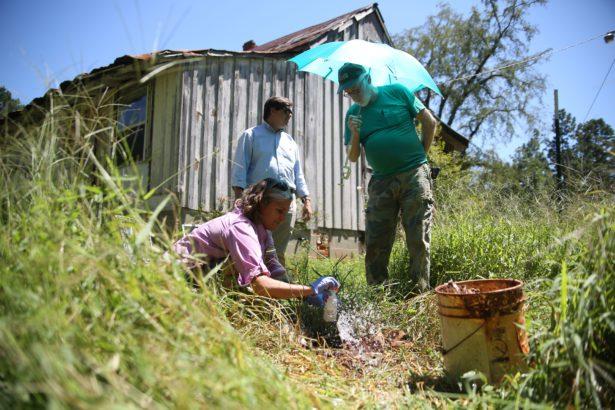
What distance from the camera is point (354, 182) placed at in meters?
8.40

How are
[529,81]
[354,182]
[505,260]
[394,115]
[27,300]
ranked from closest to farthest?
[27,300], [394,115], [505,260], [354,182], [529,81]

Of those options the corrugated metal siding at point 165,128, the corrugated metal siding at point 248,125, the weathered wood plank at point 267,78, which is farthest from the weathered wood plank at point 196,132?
the weathered wood plank at point 267,78

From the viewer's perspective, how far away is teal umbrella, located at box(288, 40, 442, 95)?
3451mm

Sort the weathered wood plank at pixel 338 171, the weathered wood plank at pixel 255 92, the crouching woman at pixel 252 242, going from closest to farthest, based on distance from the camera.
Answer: the crouching woman at pixel 252 242 < the weathered wood plank at pixel 255 92 < the weathered wood plank at pixel 338 171

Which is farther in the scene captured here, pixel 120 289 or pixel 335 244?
pixel 335 244

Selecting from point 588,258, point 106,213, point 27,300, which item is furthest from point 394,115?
point 27,300

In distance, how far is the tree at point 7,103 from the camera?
1315mm

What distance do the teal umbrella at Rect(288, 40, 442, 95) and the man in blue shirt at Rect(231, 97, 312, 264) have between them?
509 mm

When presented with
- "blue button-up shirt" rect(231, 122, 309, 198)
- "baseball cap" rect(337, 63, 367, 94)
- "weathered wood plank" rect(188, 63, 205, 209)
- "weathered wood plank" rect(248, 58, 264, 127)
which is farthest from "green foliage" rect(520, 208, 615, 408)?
"weathered wood plank" rect(248, 58, 264, 127)

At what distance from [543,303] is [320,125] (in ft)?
18.6

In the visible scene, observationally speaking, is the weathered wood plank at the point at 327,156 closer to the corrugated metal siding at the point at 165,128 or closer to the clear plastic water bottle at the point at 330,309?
the corrugated metal siding at the point at 165,128

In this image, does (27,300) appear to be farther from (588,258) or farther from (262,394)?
(588,258)

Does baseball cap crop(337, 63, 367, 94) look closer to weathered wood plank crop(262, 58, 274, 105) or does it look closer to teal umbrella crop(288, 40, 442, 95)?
teal umbrella crop(288, 40, 442, 95)

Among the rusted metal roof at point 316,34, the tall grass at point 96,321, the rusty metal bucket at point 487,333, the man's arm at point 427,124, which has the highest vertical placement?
the rusted metal roof at point 316,34
